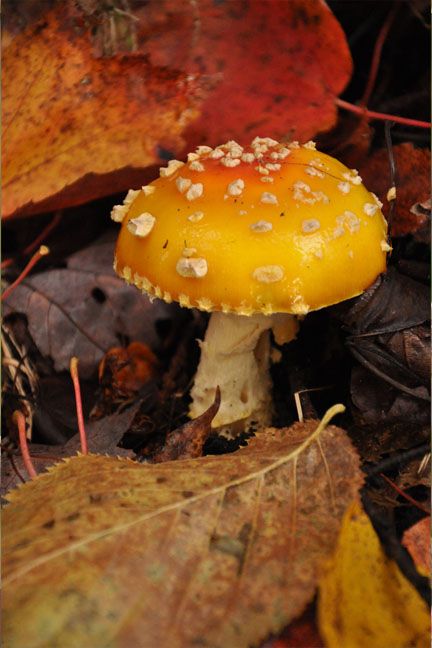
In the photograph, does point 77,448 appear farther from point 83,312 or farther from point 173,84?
point 173,84

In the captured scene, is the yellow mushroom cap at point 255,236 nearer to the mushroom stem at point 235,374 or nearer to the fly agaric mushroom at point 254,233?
the fly agaric mushroom at point 254,233

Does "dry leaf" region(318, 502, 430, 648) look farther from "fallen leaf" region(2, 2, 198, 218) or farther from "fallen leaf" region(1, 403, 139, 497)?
"fallen leaf" region(2, 2, 198, 218)

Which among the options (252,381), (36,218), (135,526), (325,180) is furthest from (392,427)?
Answer: (36,218)

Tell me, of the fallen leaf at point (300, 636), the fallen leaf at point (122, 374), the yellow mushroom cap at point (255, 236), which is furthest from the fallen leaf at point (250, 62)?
A: the fallen leaf at point (300, 636)

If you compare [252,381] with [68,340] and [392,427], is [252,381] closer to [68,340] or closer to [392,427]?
[392,427]

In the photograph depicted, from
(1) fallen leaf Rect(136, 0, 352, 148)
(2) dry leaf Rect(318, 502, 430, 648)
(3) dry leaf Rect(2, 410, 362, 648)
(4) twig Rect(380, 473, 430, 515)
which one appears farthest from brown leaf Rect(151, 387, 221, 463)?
(1) fallen leaf Rect(136, 0, 352, 148)
